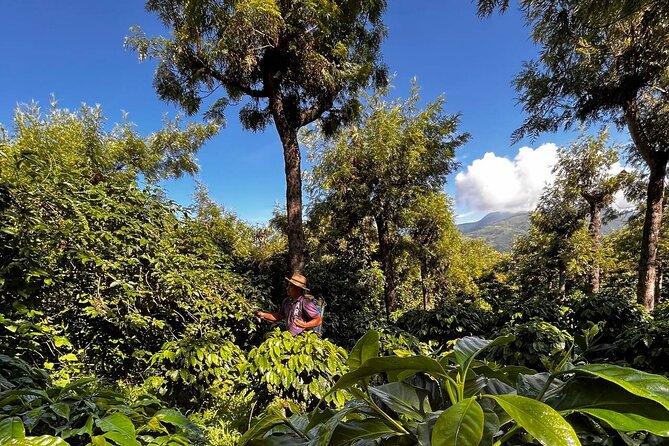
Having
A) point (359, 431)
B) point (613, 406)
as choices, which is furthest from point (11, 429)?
point (613, 406)

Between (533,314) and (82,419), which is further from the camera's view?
(533,314)

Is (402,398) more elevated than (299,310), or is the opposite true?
(299,310)

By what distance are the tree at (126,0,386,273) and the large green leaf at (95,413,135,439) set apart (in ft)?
18.6

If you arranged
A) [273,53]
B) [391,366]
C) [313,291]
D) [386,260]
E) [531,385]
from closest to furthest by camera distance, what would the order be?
1. [391,366]
2. [531,385]
3. [273,53]
4. [313,291]
5. [386,260]

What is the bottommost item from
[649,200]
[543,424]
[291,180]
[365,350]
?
[543,424]

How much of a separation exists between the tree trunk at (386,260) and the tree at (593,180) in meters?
8.94

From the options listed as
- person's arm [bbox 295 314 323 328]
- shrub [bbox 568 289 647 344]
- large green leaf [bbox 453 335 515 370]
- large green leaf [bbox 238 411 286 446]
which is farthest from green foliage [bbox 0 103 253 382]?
shrub [bbox 568 289 647 344]

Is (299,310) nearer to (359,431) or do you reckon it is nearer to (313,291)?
(359,431)

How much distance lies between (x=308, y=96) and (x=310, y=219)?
447cm

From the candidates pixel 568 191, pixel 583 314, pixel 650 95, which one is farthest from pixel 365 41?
pixel 568 191

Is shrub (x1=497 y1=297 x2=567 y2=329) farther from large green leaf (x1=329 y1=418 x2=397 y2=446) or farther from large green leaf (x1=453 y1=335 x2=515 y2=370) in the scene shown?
large green leaf (x1=329 y1=418 x2=397 y2=446)

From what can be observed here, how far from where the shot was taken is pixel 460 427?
480mm

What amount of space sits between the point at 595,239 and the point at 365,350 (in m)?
17.1

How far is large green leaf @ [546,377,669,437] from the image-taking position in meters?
0.48
